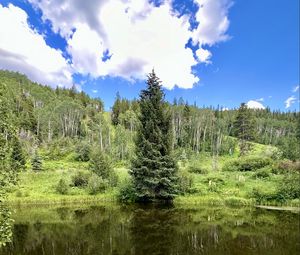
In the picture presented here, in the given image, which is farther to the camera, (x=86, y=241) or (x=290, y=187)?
(x=290, y=187)

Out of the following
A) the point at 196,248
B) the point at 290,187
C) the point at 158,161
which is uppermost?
the point at 158,161

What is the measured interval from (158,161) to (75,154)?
4847 centimetres

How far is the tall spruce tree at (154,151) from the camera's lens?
3170cm

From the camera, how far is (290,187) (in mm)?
31328

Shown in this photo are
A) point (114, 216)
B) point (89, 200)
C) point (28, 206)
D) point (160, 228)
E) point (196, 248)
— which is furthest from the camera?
point (89, 200)

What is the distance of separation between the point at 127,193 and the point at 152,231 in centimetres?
1334

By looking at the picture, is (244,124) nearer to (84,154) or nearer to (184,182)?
(84,154)

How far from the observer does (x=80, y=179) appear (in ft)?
122

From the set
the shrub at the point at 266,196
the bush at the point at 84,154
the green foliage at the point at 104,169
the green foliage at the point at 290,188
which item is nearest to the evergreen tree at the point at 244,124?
the bush at the point at 84,154

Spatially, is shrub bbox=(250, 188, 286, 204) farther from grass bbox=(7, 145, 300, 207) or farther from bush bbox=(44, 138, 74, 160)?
bush bbox=(44, 138, 74, 160)

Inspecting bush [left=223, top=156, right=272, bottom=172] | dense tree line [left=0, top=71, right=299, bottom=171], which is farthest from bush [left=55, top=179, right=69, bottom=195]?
dense tree line [left=0, top=71, right=299, bottom=171]

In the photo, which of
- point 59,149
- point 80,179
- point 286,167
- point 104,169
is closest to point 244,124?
point 286,167

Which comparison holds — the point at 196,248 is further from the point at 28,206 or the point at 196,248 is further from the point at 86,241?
the point at 28,206

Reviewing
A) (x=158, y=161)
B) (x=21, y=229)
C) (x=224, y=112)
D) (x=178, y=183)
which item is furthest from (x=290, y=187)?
(x=224, y=112)
